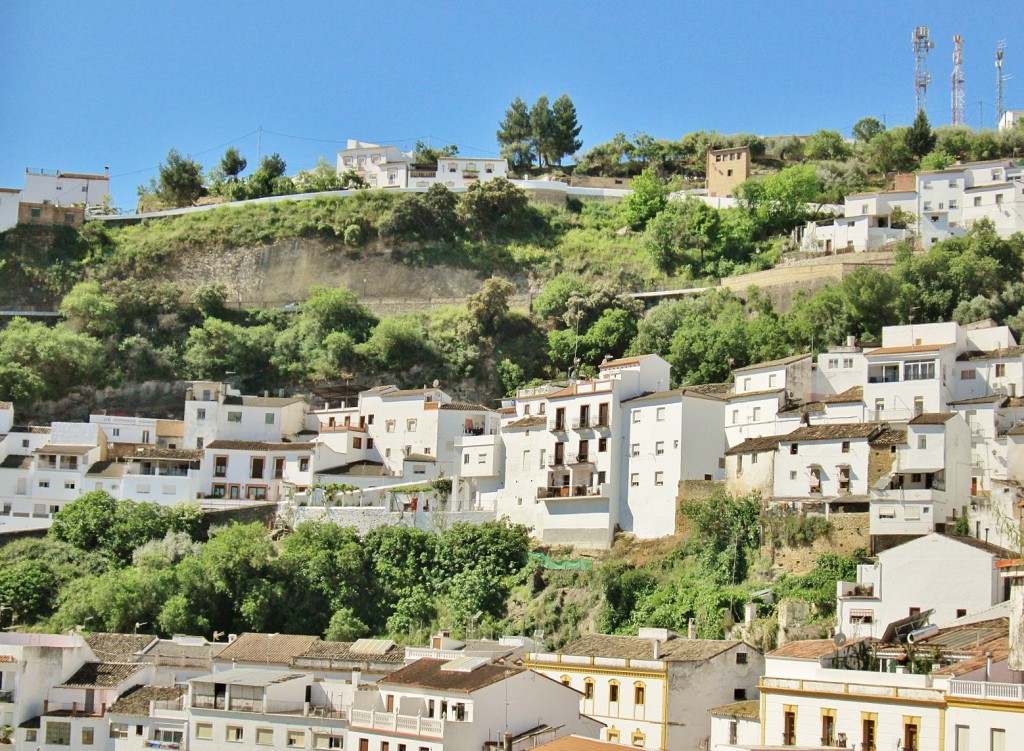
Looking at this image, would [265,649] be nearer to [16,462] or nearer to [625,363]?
[625,363]

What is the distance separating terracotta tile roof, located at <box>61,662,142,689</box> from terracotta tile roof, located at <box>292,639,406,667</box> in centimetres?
545

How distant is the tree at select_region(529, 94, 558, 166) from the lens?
378 ft

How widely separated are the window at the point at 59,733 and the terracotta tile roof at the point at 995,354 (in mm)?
36454

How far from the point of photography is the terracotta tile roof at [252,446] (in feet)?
234

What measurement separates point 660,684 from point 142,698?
1660 cm

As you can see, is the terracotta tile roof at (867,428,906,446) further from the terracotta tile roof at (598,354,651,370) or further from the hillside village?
the terracotta tile roof at (598,354,651,370)

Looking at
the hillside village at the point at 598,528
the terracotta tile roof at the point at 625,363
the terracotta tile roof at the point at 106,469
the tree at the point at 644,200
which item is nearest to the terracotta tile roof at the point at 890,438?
the hillside village at the point at 598,528

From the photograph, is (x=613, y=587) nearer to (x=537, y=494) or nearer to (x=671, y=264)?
(x=537, y=494)

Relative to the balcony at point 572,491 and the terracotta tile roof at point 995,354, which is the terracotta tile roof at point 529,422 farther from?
the terracotta tile roof at point 995,354

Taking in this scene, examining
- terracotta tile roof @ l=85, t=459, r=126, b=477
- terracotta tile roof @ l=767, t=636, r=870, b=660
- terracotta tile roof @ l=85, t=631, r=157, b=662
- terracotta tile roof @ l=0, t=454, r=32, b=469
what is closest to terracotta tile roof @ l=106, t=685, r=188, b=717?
terracotta tile roof @ l=85, t=631, r=157, b=662

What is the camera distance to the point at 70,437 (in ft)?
244

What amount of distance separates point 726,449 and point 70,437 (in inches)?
1307

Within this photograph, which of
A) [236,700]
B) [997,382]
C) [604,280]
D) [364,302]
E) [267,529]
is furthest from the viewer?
[364,302]

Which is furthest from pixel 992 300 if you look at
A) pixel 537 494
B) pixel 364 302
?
pixel 364 302
